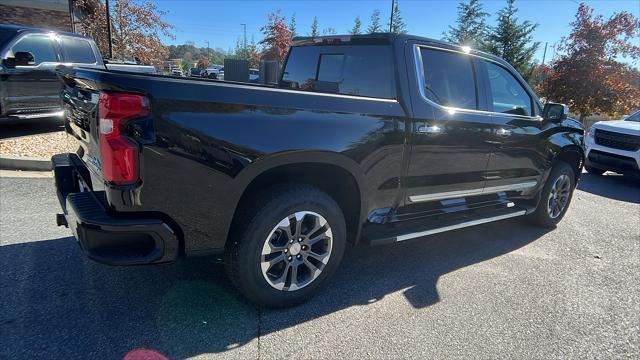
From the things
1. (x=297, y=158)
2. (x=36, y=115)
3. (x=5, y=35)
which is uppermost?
(x=5, y=35)

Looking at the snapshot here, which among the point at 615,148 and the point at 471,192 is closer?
the point at 471,192

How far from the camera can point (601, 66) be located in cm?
1294

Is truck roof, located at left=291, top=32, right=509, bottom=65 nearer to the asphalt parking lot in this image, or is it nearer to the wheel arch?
the wheel arch

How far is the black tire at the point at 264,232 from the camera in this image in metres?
2.57

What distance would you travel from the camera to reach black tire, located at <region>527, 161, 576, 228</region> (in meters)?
4.87

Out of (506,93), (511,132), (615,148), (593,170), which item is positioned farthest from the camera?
(593,170)

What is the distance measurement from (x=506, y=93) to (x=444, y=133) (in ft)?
4.34

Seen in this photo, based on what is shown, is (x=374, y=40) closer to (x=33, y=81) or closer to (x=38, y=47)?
(x=33, y=81)

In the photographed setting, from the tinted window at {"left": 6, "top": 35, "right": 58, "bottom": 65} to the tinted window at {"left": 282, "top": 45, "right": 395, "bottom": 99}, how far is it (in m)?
6.00

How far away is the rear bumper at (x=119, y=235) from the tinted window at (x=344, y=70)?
1.92 m

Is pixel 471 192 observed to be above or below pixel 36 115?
below

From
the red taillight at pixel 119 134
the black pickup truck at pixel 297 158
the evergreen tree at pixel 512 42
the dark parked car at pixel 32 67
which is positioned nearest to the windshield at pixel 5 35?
the dark parked car at pixel 32 67

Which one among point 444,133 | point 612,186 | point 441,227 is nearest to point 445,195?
point 441,227

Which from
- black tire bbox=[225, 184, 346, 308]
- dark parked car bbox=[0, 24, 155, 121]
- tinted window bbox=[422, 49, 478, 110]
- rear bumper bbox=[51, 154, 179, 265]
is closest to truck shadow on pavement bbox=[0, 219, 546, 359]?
black tire bbox=[225, 184, 346, 308]
